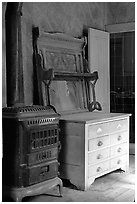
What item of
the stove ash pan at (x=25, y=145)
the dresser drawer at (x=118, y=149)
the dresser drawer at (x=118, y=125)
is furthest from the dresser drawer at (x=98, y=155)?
the stove ash pan at (x=25, y=145)

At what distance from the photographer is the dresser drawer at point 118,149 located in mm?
4245

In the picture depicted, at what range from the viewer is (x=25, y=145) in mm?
3150

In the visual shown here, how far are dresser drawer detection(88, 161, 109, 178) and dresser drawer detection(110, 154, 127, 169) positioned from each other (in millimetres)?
130

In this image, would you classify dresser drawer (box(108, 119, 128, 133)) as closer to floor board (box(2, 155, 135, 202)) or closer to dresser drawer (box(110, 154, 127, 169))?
dresser drawer (box(110, 154, 127, 169))

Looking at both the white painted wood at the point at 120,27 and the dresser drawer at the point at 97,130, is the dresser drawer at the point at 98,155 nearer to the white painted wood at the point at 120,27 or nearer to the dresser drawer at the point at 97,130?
the dresser drawer at the point at 97,130

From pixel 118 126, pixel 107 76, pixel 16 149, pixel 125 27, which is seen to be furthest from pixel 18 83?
pixel 125 27

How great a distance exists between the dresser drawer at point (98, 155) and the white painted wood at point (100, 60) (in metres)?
1.48

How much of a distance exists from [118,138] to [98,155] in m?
0.52

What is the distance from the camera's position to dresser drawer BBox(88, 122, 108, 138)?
3797 mm

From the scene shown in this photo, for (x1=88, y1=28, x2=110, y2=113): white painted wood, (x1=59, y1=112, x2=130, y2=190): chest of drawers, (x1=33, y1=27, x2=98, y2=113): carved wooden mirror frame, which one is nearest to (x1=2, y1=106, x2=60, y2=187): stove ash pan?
(x1=59, y1=112, x2=130, y2=190): chest of drawers

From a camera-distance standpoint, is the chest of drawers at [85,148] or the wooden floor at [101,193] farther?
the chest of drawers at [85,148]

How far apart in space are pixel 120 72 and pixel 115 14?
104cm

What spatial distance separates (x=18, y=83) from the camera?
3.45 meters

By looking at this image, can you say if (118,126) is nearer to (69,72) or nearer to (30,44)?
(69,72)
